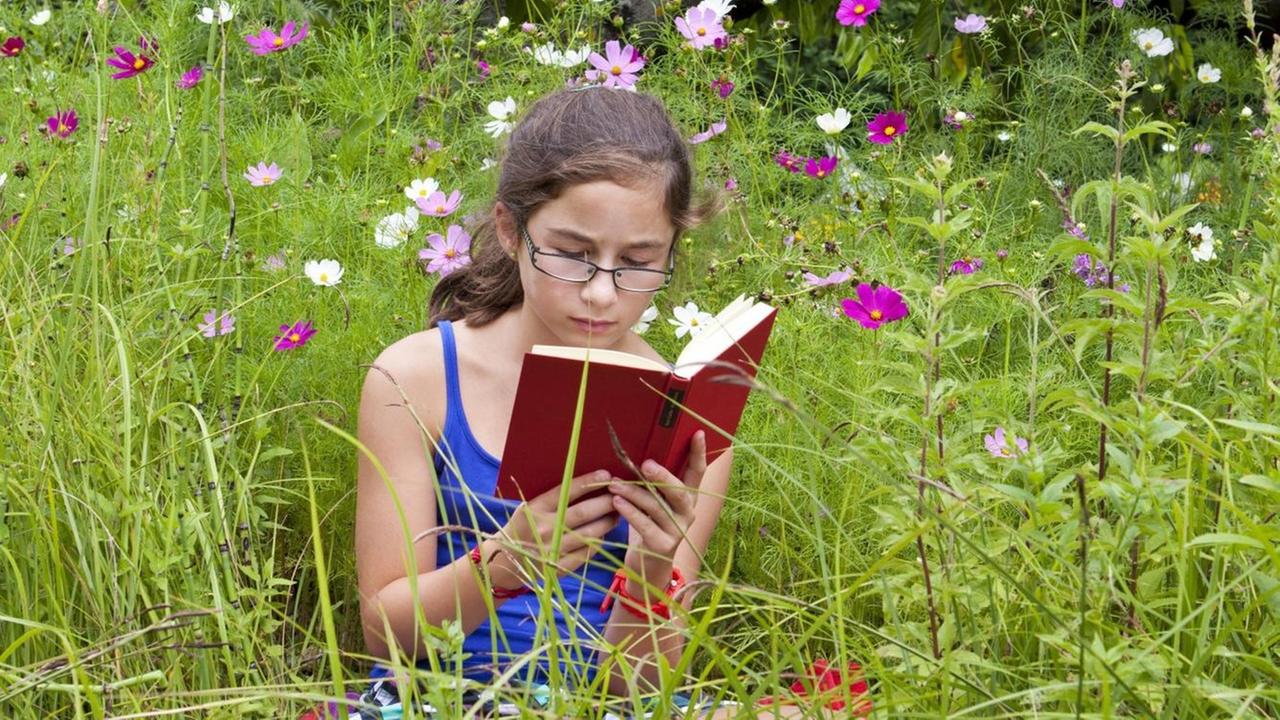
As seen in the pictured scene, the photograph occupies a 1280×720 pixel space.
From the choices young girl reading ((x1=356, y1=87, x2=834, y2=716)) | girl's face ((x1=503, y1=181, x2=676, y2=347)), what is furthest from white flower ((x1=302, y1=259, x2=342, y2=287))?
girl's face ((x1=503, y1=181, x2=676, y2=347))

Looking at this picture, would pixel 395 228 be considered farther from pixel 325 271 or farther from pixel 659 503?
pixel 659 503

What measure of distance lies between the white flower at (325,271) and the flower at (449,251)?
0.15 m

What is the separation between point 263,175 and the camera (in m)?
2.40

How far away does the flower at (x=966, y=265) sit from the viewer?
86.3 inches

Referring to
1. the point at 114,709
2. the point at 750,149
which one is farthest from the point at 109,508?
the point at 750,149

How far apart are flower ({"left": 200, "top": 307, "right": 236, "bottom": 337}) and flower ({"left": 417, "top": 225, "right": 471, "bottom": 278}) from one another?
0.29m

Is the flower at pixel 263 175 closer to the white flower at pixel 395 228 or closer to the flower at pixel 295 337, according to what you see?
the white flower at pixel 395 228

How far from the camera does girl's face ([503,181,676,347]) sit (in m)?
1.61

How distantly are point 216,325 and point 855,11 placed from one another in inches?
60.5

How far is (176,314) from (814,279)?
840 millimetres

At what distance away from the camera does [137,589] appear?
144 cm

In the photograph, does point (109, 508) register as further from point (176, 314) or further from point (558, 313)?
point (558, 313)

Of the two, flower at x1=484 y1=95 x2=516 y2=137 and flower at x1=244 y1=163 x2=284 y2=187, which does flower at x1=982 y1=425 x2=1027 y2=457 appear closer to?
flower at x1=484 y1=95 x2=516 y2=137

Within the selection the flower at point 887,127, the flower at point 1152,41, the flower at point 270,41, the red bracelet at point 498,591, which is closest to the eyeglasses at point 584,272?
the red bracelet at point 498,591
